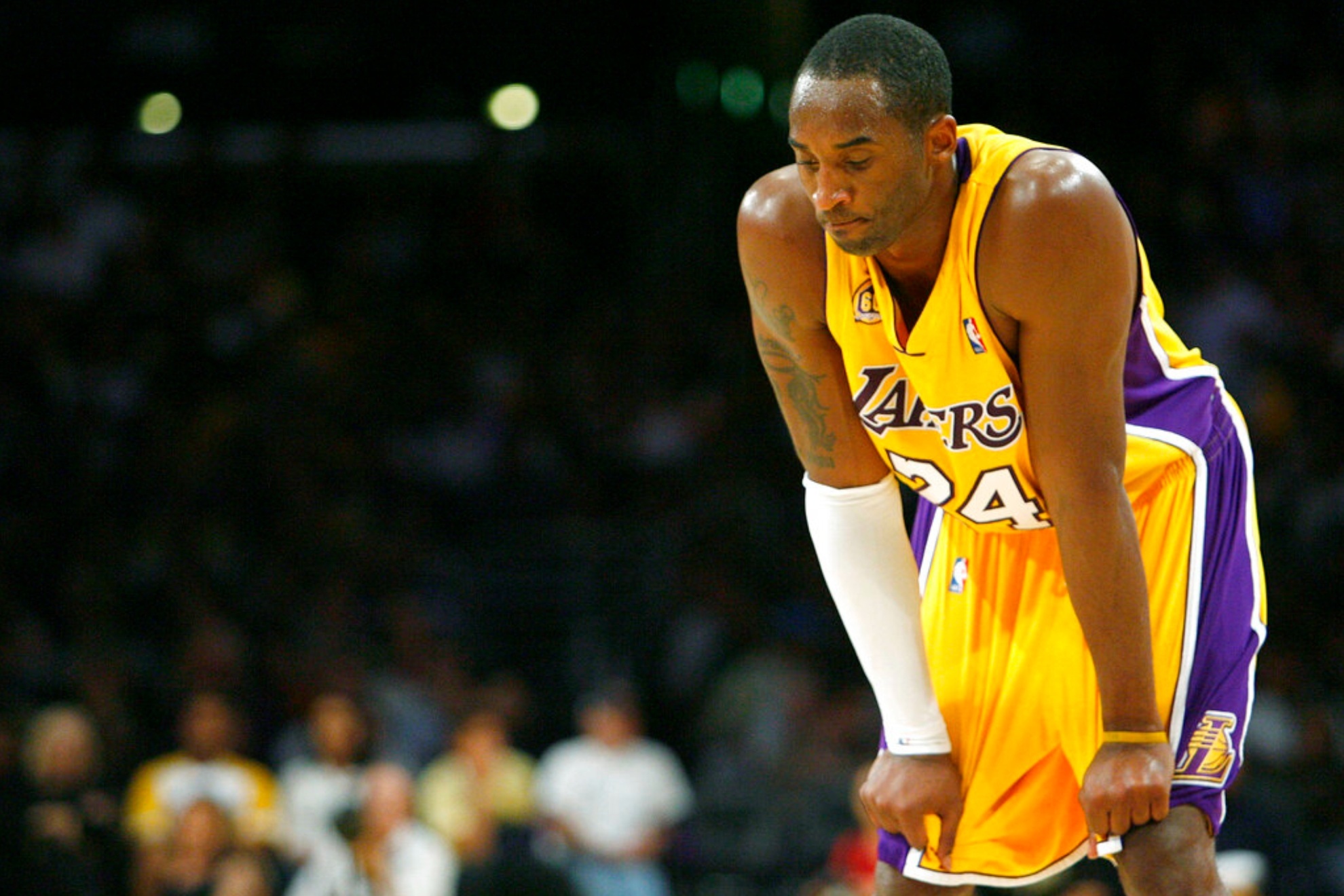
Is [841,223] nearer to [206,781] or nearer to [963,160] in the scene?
[963,160]

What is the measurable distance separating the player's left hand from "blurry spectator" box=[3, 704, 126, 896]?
5035mm

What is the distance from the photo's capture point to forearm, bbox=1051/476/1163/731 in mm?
2535

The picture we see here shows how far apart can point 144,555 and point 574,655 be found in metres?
2.49

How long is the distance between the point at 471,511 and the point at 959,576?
7.30 metres

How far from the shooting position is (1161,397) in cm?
278

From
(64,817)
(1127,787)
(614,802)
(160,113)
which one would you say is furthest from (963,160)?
(160,113)

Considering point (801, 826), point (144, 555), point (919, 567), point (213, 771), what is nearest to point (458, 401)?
point (144, 555)

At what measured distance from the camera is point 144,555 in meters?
9.52

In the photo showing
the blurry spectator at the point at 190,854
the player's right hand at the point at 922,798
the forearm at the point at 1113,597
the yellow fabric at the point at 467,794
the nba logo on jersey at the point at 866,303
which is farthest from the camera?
the yellow fabric at the point at 467,794

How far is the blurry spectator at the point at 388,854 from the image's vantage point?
6.79 m

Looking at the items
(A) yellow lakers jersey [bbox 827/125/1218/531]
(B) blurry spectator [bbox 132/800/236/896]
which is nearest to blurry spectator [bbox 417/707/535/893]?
(B) blurry spectator [bbox 132/800/236/896]

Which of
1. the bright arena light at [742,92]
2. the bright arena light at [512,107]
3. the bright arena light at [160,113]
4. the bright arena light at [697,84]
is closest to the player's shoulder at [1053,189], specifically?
the bright arena light at [742,92]

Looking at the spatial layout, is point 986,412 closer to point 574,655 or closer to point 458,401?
point 574,655

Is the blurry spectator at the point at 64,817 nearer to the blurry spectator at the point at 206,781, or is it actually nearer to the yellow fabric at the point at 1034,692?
the blurry spectator at the point at 206,781
